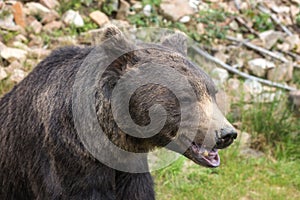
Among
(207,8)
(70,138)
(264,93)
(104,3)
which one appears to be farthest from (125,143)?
(207,8)

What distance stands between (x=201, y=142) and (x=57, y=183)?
36.8 inches

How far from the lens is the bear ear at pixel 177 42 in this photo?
13.3 ft

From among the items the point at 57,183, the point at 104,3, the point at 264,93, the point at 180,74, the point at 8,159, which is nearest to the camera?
the point at 180,74

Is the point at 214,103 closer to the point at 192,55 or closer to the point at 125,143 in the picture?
the point at 125,143

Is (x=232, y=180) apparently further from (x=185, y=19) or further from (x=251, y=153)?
(x=185, y=19)

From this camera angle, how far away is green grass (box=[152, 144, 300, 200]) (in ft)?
18.9

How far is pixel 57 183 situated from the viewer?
13.0 feet

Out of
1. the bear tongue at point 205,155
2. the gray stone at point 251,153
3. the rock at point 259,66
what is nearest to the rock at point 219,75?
the rock at point 259,66

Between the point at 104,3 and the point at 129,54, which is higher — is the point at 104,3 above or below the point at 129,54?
below

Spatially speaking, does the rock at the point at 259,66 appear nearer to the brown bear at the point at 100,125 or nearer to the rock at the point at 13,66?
the rock at the point at 13,66

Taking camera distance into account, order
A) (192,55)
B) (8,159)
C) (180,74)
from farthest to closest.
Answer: (192,55) < (8,159) < (180,74)

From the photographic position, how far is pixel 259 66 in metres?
8.14

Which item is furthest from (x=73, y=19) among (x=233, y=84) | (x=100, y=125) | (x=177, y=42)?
(x=100, y=125)

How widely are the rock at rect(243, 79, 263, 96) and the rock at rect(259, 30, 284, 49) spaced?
103 centimetres
